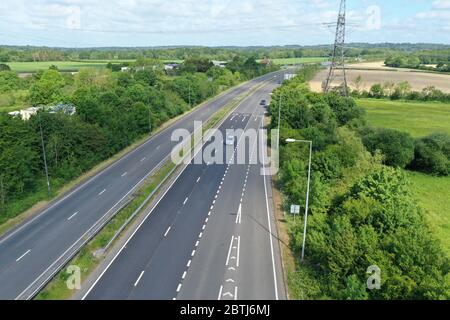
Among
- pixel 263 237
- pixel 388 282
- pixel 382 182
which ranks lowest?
pixel 263 237

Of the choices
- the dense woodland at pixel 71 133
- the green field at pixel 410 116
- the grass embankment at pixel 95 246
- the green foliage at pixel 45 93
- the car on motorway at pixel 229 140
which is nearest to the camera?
the grass embankment at pixel 95 246

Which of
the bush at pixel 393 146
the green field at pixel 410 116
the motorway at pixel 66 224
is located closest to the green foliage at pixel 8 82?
the motorway at pixel 66 224

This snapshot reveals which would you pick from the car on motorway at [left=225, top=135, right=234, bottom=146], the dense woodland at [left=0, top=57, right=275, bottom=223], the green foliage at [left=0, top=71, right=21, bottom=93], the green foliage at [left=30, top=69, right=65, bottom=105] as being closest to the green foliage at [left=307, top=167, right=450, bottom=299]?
the dense woodland at [left=0, top=57, right=275, bottom=223]

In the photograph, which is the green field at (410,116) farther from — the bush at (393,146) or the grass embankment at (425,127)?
the bush at (393,146)

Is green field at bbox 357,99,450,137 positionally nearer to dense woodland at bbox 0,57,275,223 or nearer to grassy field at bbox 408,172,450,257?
grassy field at bbox 408,172,450,257
